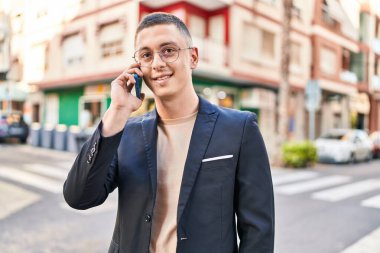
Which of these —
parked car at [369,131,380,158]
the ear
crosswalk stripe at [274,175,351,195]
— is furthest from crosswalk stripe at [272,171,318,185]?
parked car at [369,131,380,158]

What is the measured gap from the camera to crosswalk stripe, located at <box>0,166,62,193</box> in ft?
26.7

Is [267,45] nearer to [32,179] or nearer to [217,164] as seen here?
[32,179]

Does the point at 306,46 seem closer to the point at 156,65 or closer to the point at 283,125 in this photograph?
the point at 283,125

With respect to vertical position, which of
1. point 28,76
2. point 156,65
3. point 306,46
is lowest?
point 156,65

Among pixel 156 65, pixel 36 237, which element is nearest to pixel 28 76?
pixel 36 237

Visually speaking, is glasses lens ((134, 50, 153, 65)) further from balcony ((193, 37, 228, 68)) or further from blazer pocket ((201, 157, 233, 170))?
balcony ((193, 37, 228, 68))

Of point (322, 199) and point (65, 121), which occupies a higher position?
point (65, 121)

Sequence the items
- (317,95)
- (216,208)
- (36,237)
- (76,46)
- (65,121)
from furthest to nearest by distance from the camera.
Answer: (65,121) → (76,46) → (317,95) → (36,237) → (216,208)

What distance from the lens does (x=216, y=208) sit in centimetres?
158

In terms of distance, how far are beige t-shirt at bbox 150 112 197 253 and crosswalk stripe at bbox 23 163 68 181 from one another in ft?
26.7

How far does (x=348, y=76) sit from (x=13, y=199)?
24557mm

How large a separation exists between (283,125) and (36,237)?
32.7 feet

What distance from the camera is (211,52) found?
15977 millimetres

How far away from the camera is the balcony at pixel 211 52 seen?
51.3ft
